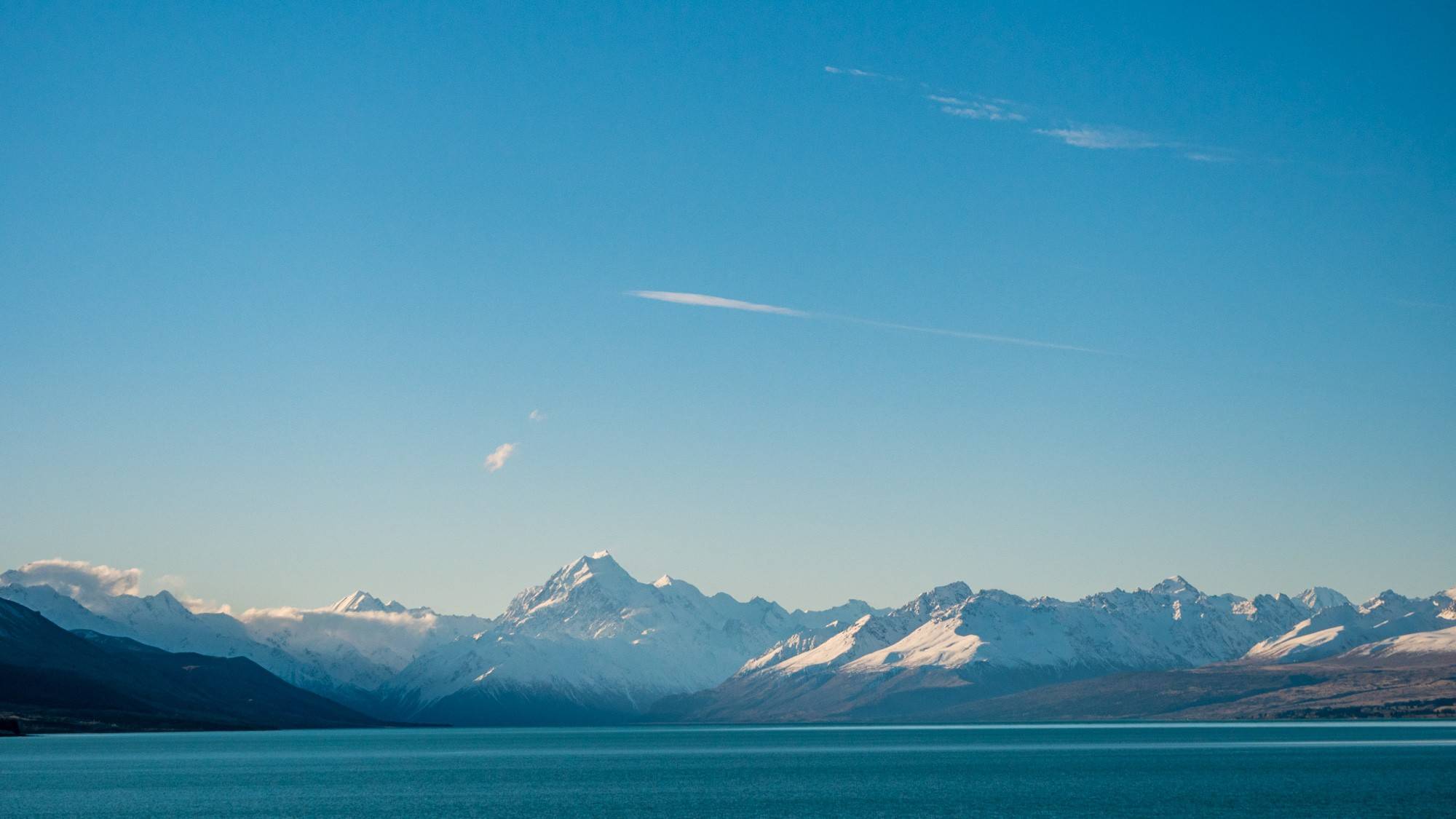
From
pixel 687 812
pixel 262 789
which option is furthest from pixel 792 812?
pixel 262 789

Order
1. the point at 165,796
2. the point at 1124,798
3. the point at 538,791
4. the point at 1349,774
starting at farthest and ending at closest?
the point at 1349,774
the point at 538,791
the point at 165,796
the point at 1124,798

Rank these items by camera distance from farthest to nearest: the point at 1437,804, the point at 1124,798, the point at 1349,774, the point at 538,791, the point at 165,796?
1. the point at 1349,774
2. the point at 538,791
3. the point at 165,796
4. the point at 1124,798
5. the point at 1437,804

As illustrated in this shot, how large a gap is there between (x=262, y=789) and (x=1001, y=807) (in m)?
89.9

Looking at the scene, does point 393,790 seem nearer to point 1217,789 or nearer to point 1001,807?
point 1001,807

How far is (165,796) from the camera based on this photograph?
518ft

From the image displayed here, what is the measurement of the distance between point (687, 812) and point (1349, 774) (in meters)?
95.4

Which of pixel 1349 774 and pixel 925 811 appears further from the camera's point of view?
pixel 1349 774

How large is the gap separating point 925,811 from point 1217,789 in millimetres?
43288

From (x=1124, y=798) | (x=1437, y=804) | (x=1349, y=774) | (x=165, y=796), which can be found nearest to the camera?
(x=1437, y=804)

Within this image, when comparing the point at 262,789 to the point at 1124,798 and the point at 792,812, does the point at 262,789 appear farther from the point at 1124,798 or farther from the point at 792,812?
the point at 1124,798

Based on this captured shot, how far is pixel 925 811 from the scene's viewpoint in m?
135

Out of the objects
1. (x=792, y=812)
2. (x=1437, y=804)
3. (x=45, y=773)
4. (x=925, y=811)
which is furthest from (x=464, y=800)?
(x=1437, y=804)

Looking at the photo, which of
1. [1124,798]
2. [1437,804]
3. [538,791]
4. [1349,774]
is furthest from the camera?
[1349,774]

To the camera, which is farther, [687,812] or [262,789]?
[262,789]
